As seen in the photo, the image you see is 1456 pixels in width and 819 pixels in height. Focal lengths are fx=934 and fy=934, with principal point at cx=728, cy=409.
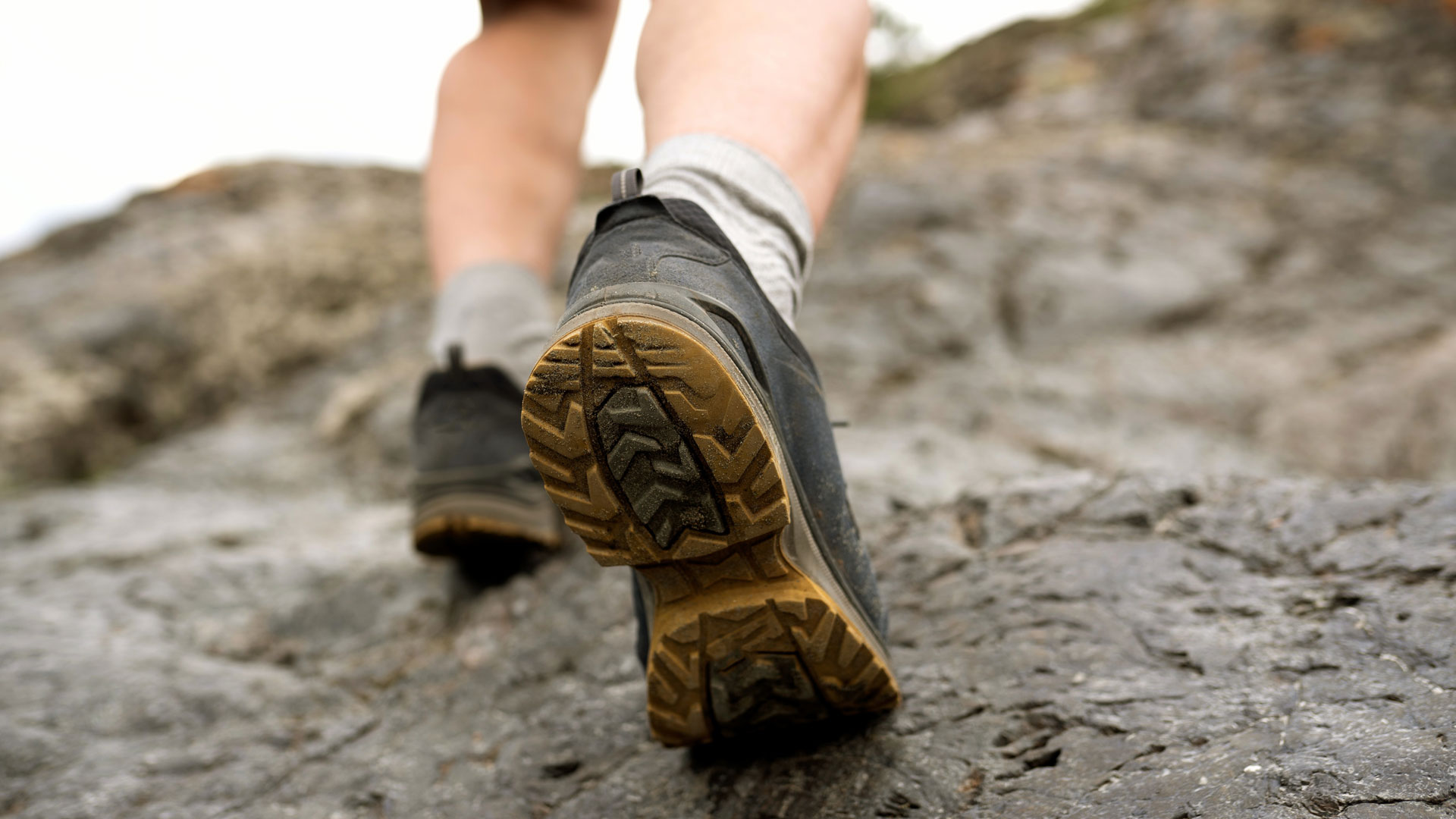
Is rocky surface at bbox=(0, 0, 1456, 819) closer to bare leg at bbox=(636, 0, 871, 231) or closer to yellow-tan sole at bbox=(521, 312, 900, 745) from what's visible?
yellow-tan sole at bbox=(521, 312, 900, 745)

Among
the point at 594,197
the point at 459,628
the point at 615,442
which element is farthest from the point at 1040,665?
the point at 594,197

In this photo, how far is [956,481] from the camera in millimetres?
2062

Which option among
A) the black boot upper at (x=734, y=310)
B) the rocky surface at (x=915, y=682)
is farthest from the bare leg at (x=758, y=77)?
the rocky surface at (x=915, y=682)

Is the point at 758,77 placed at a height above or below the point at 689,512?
above

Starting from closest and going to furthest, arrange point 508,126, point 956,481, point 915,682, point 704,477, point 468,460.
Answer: point 704,477, point 915,682, point 468,460, point 508,126, point 956,481

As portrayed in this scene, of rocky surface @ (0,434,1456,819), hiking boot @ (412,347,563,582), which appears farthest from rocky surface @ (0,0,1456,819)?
hiking boot @ (412,347,563,582)

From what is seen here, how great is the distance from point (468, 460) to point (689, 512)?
0.91 meters

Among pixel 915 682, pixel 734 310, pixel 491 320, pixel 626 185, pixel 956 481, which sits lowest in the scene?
pixel 956 481

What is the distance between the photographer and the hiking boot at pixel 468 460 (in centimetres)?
164

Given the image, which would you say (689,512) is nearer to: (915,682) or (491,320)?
(915,682)

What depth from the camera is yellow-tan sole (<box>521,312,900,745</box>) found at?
786mm

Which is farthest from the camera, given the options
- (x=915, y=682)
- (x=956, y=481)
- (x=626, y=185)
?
(x=956, y=481)

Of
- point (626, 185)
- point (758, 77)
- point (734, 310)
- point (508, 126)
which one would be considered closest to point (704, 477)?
point (734, 310)

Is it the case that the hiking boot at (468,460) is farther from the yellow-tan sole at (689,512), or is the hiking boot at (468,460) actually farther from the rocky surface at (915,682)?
the yellow-tan sole at (689,512)
